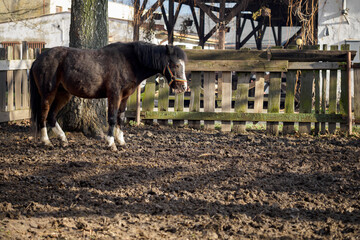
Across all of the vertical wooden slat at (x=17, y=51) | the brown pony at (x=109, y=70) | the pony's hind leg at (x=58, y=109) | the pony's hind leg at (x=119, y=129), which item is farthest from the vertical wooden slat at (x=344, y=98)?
the vertical wooden slat at (x=17, y=51)

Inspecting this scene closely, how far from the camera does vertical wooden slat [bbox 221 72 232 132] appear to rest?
8.52 metres

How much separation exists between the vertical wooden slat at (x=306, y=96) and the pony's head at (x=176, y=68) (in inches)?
117

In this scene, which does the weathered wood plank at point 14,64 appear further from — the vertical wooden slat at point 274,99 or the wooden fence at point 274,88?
the vertical wooden slat at point 274,99

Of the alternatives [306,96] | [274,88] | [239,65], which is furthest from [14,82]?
[306,96]

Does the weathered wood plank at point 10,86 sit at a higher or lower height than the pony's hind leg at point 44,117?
higher

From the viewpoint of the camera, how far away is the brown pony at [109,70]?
6.51m

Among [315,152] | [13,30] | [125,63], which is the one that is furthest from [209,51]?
[13,30]

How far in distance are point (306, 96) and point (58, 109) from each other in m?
4.70

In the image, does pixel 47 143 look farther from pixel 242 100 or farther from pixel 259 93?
pixel 259 93

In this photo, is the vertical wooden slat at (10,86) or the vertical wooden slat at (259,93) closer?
the vertical wooden slat at (259,93)

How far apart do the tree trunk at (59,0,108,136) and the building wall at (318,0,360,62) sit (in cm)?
1010

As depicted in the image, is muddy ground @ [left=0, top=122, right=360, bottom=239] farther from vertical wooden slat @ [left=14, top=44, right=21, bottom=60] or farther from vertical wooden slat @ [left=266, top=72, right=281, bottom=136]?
vertical wooden slat @ [left=14, top=44, right=21, bottom=60]

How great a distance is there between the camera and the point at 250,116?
8461 millimetres

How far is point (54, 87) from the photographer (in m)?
6.71
